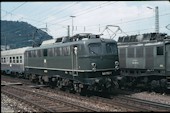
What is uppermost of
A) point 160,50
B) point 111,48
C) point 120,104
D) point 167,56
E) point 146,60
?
point 111,48

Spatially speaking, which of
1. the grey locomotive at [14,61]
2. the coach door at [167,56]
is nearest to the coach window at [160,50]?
the coach door at [167,56]

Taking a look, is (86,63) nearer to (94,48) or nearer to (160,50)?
(94,48)

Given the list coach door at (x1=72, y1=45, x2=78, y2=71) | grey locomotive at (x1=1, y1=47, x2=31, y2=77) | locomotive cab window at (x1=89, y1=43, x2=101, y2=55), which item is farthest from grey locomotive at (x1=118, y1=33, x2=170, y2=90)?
grey locomotive at (x1=1, y1=47, x2=31, y2=77)

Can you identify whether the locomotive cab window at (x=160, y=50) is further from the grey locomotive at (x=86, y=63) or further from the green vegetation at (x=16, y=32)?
the green vegetation at (x=16, y=32)

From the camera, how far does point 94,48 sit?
19359 millimetres

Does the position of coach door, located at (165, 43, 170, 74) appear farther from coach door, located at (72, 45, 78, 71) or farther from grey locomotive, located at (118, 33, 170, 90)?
coach door, located at (72, 45, 78, 71)

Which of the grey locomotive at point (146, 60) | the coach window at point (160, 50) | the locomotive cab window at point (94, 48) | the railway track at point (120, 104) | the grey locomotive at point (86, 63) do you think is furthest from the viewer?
the coach window at point (160, 50)

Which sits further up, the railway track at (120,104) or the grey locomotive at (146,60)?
the grey locomotive at (146,60)

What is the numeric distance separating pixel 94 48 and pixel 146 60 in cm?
479

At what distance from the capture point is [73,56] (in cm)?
2012

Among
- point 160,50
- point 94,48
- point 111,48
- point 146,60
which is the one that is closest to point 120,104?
point 94,48

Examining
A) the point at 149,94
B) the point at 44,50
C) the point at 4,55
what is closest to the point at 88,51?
the point at 149,94

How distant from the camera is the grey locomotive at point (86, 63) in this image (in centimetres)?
1883

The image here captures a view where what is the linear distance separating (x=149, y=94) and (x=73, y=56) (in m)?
5.28
